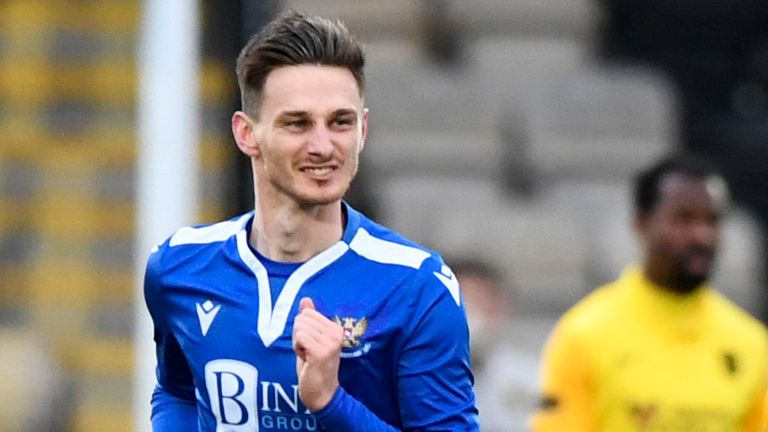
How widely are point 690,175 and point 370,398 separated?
305 cm

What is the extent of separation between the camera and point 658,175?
6910 millimetres

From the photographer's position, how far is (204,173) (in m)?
8.93

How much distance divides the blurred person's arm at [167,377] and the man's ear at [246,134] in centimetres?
34

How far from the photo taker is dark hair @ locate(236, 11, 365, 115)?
13.3ft

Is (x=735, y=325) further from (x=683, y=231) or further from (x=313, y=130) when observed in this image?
(x=313, y=130)

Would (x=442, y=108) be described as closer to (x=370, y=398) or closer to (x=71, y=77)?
(x=71, y=77)

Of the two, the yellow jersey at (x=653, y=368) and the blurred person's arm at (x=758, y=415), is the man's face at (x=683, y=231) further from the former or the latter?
the blurred person's arm at (x=758, y=415)

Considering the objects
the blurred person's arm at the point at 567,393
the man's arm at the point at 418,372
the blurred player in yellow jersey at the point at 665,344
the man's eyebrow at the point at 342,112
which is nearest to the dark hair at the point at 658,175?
the blurred player in yellow jersey at the point at 665,344

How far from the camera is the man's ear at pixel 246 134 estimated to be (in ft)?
13.7

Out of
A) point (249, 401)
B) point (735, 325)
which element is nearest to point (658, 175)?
point (735, 325)

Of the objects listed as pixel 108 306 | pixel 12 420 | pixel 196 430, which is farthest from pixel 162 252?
pixel 12 420

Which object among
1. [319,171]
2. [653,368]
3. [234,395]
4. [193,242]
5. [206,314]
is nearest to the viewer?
[319,171]

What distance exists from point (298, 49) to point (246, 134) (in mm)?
249

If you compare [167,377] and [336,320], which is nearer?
[336,320]
